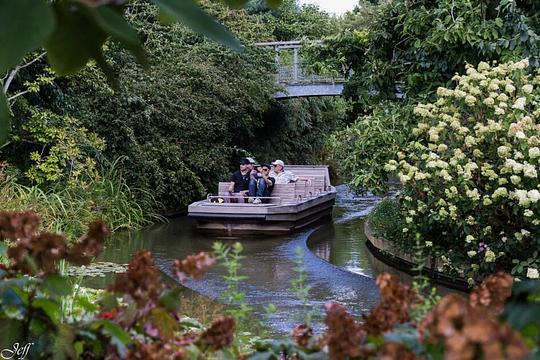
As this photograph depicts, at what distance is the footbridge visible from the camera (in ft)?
62.0

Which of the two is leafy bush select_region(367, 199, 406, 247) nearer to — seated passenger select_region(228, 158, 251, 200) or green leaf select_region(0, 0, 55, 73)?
seated passenger select_region(228, 158, 251, 200)

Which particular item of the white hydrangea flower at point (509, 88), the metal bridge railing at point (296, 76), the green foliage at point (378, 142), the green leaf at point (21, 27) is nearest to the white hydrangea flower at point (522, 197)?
the white hydrangea flower at point (509, 88)

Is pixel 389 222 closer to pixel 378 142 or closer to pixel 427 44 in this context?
pixel 378 142

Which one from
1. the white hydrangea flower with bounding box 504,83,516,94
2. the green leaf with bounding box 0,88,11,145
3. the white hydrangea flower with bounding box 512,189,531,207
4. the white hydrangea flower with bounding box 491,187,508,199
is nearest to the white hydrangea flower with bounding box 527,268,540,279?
the white hydrangea flower with bounding box 512,189,531,207

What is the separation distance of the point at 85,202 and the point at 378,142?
4.64 m

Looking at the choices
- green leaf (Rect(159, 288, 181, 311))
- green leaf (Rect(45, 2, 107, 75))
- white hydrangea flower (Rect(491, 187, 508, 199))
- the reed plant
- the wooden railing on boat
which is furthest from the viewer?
the wooden railing on boat

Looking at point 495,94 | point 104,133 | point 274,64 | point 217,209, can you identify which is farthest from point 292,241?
point 274,64

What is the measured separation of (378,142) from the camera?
9273 millimetres

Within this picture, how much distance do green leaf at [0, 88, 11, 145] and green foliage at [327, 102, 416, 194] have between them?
814cm

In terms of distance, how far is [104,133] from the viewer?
1309cm

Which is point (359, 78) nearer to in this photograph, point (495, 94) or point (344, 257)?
point (344, 257)

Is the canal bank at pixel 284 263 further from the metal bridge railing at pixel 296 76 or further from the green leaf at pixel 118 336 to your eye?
the metal bridge railing at pixel 296 76

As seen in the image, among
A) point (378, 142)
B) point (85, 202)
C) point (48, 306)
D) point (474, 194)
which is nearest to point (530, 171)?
point (474, 194)

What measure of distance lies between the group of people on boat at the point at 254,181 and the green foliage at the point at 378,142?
3.42m
